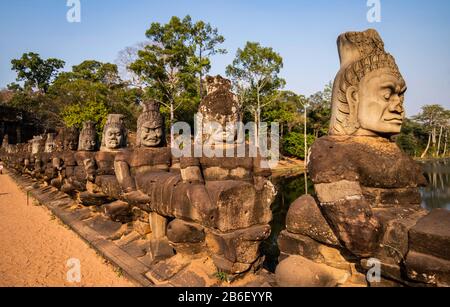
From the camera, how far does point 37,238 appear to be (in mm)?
5598

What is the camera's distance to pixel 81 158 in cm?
655

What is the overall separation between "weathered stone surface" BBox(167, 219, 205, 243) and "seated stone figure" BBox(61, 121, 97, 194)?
3214 millimetres

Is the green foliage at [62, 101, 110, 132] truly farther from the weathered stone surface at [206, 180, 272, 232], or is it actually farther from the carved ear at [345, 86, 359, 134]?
the carved ear at [345, 86, 359, 134]

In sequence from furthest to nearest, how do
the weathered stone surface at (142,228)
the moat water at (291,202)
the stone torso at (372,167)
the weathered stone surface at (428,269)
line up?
the moat water at (291,202)
the weathered stone surface at (142,228)
the stone torso at (372,167)
the weathered stone surface at (428,269)

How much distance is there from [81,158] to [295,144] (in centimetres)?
2623

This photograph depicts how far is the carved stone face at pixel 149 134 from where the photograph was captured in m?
4.23

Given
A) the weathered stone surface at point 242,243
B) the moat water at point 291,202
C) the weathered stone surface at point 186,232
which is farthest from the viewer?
the moat water at point 291,202

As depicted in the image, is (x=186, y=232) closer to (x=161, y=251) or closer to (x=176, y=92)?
(x=161, y=251)

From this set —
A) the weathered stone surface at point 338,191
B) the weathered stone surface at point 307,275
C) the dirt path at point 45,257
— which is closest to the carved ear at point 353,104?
the weathered stone surface at point 338,191

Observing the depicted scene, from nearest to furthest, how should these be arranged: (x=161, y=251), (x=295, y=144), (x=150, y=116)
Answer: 1. (x=161, y=251)
2. (x=150, y=116)
3. (x=295, y=144)

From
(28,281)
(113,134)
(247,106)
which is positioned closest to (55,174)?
(113,134)

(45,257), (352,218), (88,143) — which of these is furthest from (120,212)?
(352,218)

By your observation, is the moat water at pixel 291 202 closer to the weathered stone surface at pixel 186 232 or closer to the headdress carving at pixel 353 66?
the weathered stone surface at pixel 186 232
